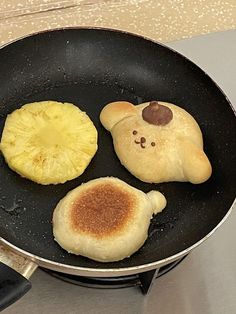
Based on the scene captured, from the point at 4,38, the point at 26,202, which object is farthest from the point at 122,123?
the point at 4,38

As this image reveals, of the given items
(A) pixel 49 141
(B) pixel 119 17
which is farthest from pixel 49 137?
(B) pixel 119 17

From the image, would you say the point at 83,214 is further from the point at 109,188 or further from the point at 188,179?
the point at 188,179

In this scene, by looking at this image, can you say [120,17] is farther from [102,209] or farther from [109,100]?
[102,209]

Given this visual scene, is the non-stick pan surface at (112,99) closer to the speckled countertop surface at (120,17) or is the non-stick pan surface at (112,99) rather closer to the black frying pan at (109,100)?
the black frying pan at (109,100)

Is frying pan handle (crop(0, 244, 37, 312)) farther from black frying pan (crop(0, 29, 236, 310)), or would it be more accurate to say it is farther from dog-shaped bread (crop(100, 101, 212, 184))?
dog-shaped bread (crop(100, 101, 212, 184))

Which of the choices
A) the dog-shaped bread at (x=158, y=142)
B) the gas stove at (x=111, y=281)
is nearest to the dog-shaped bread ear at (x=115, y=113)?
the dog-shaped bread at (x=158, y=142)

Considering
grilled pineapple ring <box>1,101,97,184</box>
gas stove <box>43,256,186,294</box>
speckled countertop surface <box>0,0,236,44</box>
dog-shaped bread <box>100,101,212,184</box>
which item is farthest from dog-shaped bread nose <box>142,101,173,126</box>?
speckled countertop surface <box>0,0,236,44</box>
